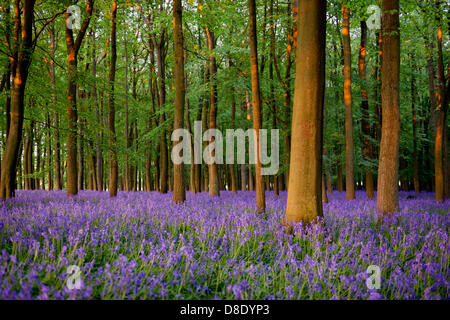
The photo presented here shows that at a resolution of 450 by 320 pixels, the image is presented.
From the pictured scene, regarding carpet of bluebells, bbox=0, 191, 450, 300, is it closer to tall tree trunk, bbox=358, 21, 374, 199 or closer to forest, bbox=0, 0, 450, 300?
forest, bbox=0, 0, 450, 300

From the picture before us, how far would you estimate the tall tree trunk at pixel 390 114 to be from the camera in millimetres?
5867

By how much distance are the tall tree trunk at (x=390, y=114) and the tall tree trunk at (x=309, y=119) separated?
251 centimetres

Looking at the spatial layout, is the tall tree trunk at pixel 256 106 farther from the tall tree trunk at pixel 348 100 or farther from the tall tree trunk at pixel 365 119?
the tall tree trunk at pixel 365 119

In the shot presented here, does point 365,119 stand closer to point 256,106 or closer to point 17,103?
point 256,106

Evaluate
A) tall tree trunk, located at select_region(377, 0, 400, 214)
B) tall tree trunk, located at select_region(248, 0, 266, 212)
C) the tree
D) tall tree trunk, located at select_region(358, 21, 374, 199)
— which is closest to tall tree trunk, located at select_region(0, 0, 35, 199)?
the tree

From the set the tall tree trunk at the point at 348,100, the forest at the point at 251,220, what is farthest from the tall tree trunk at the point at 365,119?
the tall tree trunk at the point at 348,100

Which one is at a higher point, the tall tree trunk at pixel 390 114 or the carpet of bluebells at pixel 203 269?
the tall tree trunk at pixel 390 114

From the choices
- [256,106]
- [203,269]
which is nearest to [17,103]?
[256,106]

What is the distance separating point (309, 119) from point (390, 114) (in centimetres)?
288

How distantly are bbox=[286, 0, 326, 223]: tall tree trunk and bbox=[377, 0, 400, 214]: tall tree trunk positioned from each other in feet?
8.24

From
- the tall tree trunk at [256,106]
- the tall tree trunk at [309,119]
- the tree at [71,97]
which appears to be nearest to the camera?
the tall tree trunk at [309,119]

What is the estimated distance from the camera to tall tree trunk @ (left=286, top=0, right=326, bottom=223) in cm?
Result: 438

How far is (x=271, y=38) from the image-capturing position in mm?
12930

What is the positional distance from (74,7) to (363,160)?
1394 centimetres
